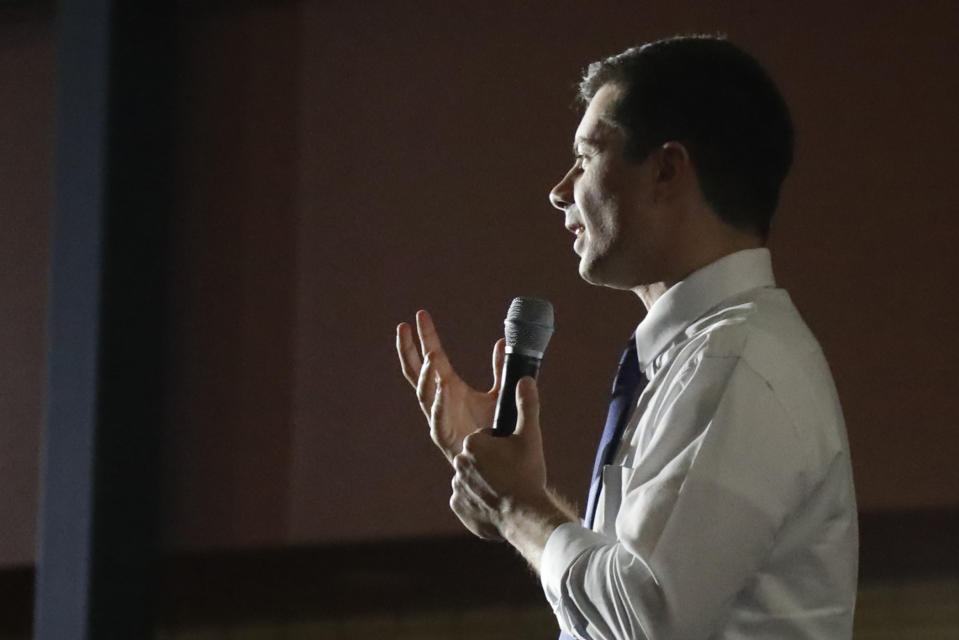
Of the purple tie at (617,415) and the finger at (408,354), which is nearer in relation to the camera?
the purple tie at (617,415)

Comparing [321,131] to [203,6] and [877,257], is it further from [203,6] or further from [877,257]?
[877,257]

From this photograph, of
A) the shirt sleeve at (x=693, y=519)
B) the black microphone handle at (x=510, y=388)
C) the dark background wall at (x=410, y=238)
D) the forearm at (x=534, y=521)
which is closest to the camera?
the shirt sleeve at (x=693, y=519)

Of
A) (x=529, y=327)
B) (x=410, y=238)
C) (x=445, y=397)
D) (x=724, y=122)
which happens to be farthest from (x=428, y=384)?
(x=410, y=238)

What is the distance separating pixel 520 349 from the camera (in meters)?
1.29

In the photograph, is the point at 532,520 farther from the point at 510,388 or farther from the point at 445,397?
the point at 445,397

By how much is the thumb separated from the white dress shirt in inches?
3.3

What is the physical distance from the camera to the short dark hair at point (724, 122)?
1.27m

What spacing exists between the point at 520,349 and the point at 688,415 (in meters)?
0.28

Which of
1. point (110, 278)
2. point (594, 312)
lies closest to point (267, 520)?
point (110, 278)

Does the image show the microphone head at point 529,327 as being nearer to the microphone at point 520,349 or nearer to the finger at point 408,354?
the microphone at point 520,349

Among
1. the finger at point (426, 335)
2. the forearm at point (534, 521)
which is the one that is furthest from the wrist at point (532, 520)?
the finger at point (426, 335)

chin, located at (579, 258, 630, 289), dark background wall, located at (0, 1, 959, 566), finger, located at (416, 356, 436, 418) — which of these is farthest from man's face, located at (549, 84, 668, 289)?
dark background wall, located at (0, 1, 959, 566)

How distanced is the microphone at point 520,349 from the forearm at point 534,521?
0.09 meters

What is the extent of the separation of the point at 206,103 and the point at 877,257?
179 centimetres
